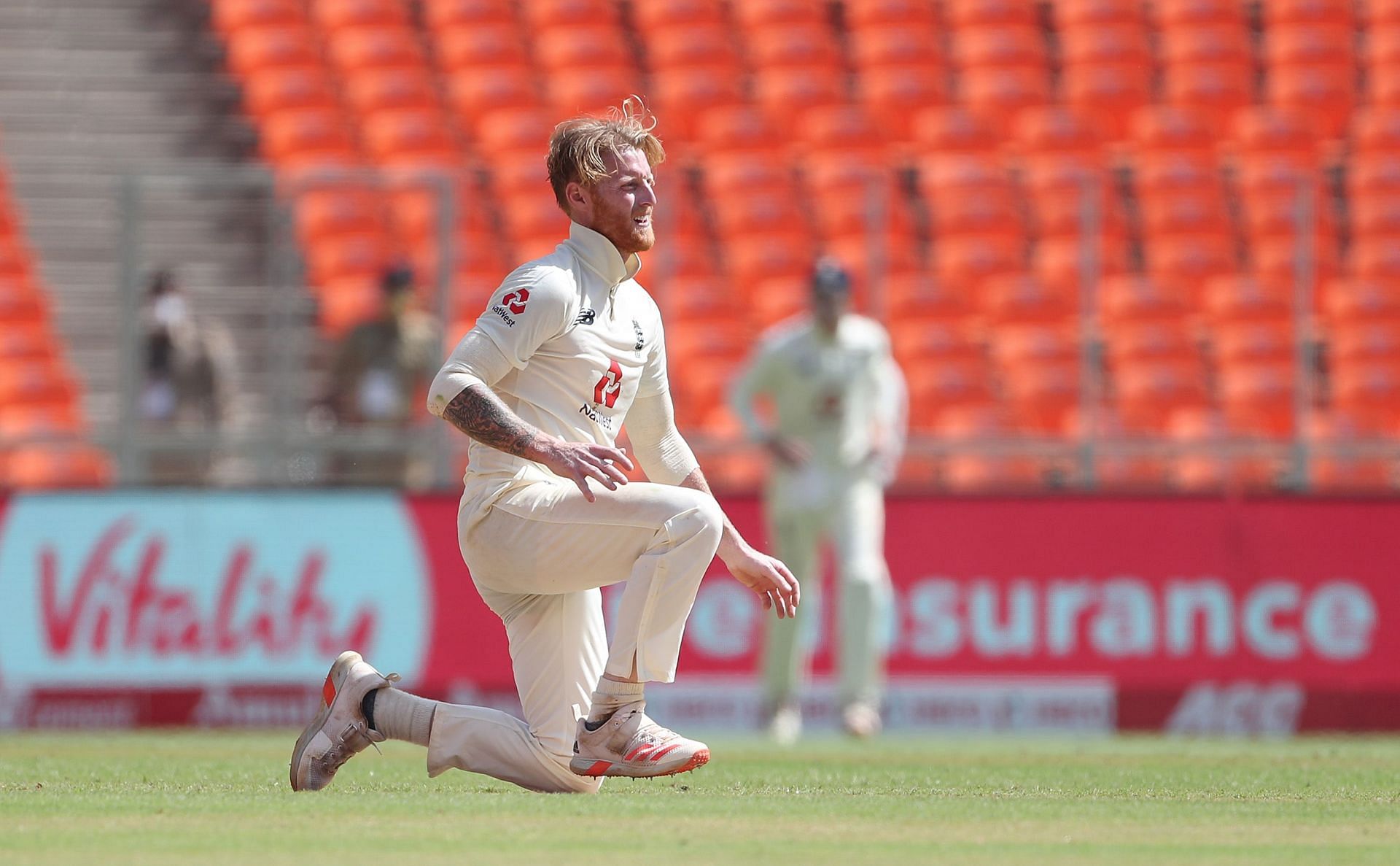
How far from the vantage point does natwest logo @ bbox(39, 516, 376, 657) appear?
12203 millimetres

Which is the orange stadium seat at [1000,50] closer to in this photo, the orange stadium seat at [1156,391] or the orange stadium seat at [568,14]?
the orange stadium seat at [568,14]

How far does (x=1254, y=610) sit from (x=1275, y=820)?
257 inches

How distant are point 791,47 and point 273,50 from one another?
4.26 metres

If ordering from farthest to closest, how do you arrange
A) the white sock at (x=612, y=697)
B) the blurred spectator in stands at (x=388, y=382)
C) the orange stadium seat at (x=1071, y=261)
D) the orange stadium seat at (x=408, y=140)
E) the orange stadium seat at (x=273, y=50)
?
the orange stadium seat at (x=273, y=50) < the orange stadium seat at (x=408, y=140) < the orange stadium seat at (x=1071, y=261) < the blurred spectator in stands at (x=388, y=382) < the white sock at (x=612, y=697)

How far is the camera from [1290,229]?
13.5m

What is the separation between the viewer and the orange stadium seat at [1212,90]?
17.6 meters

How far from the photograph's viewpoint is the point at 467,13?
18172 millimetres

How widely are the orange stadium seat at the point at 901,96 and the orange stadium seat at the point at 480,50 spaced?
2.88 m

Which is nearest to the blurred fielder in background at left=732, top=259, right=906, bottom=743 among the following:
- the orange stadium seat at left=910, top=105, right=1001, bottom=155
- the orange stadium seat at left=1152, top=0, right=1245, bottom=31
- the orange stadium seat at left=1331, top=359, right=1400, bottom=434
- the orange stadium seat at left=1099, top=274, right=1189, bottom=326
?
the orange stadium seat at left=1099, top=274, right=1189, bottom=326

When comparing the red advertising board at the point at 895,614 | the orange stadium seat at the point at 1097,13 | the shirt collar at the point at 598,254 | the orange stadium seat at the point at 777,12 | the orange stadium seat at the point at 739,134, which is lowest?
the red advertising board at the point at 895,614

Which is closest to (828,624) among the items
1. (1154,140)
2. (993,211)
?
(993,211)

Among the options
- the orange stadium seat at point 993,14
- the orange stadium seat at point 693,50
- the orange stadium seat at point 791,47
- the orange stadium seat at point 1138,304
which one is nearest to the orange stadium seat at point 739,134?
the orange stadium seat at point 693,50

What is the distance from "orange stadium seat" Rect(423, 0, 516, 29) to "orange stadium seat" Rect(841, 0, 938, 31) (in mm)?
2941

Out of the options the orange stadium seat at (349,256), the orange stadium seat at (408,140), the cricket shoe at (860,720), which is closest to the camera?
the cricket shoe at (860,720)
